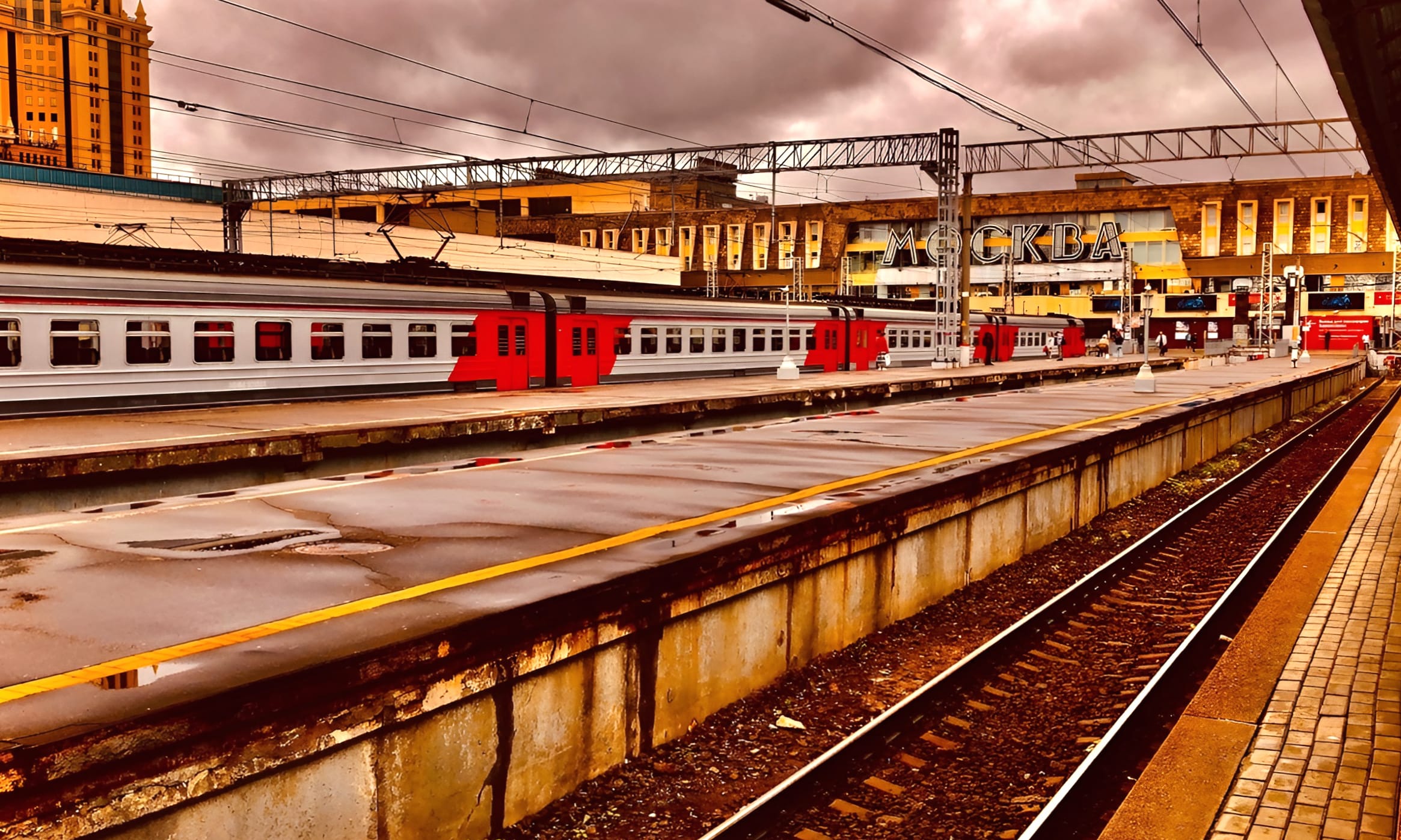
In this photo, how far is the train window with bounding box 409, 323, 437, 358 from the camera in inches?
928

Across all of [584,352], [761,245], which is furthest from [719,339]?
[761,245]

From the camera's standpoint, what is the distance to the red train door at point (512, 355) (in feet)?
85.7

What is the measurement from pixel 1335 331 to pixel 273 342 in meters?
78.2

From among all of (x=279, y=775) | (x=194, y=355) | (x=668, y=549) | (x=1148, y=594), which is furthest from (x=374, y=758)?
(x=194, y=355)

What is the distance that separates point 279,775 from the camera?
4512 mm

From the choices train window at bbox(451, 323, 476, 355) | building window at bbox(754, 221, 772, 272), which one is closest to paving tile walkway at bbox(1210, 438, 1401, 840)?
train window at bbox(451, 323, 476, 355)

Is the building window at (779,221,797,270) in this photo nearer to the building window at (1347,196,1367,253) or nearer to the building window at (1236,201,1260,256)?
the building window at (1236,201,1260,256)

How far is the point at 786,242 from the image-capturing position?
9038 centimetres

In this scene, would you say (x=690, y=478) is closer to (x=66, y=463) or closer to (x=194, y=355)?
(x=66, y=463)

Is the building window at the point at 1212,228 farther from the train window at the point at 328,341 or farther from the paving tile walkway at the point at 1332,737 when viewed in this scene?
the paving tile walkway at the point at 1332,737

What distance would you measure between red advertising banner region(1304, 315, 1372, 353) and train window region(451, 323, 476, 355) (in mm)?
70150

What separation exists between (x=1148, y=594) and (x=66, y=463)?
39.9ft

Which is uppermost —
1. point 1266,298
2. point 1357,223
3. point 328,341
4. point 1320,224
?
point 1320,224

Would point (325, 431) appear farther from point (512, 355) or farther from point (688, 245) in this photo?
point (688, 245)
